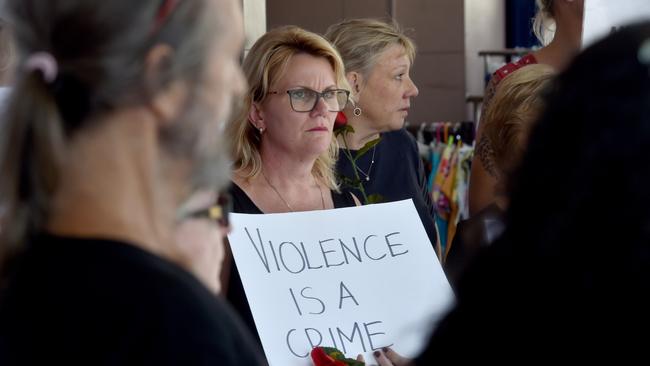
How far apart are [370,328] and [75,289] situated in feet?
4.28

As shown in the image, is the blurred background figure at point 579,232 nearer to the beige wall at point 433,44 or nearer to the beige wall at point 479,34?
the beige wall at point 433,44

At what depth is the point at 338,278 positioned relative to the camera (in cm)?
228

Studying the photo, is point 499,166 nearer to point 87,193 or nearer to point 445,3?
point 87,193

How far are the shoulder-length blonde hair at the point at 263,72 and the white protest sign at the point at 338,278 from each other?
0.34 metres

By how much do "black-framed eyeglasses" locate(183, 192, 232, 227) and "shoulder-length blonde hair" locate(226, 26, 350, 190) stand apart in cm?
140

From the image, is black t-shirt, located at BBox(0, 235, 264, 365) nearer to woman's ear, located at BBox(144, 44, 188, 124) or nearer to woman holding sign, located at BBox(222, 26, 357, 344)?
woman's ear, located at BBox(144, 44, 188, 124)

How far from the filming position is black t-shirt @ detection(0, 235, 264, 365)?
1022mm

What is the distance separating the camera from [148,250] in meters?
1.07

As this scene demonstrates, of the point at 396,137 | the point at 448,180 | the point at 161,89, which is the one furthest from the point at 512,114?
the point at 448,180

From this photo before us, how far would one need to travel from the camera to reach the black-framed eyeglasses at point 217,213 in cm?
117

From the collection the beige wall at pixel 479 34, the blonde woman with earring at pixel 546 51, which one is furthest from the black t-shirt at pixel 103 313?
the beige wall at pixel 479 34

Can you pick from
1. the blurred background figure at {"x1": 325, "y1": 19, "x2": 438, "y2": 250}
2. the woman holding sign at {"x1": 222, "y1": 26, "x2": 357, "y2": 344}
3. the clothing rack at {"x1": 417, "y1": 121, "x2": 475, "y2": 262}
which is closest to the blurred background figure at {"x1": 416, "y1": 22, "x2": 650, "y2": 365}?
the woman holding sign at {"x1": 222, "y1": 26, "x2": 357, "y2": 344}

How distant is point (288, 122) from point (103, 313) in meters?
1.65

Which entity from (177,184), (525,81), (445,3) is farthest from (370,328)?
(445,3)
